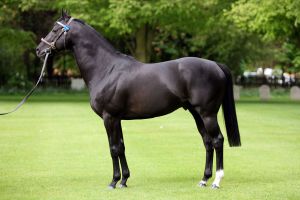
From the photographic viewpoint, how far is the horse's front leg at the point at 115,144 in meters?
12.2

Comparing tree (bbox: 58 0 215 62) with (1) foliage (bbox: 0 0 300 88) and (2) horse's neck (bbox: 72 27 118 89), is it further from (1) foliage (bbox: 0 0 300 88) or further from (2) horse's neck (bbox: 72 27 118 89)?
(2) horse's neck (bbox: 72 27 118 89)

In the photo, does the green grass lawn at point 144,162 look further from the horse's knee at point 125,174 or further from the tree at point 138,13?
the tree at point 138,13

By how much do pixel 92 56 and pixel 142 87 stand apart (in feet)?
3.37

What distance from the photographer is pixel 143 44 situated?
51.2 meters

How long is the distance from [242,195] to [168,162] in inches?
180

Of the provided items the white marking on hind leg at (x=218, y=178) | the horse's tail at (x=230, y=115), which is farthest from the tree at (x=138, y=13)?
the white marking on hind leg at (x=218, y=178)

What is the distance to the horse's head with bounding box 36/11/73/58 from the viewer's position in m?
12.5

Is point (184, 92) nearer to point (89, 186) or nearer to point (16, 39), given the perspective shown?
point (89, 186)

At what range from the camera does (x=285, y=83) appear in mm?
71125

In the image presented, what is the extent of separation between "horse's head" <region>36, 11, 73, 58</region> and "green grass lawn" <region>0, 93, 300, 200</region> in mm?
2196

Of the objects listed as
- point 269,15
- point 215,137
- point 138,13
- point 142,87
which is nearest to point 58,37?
point 142,87

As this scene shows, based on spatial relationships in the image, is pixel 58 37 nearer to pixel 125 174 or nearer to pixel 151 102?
pixel 151 102

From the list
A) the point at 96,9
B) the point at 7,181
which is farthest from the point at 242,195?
the point at 96,9

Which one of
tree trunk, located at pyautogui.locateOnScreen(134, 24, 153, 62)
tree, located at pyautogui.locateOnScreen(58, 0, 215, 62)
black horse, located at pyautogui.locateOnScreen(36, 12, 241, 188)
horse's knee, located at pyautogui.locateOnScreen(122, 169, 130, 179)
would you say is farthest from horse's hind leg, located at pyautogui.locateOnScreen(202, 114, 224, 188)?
tree trunk, located at pyautogui.locateOnScreen(134, 24, 153, 62)
